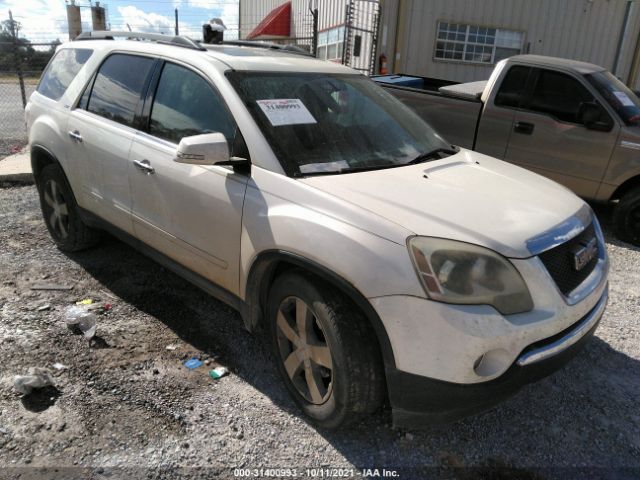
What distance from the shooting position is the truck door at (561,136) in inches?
221

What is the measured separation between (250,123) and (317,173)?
0.46m

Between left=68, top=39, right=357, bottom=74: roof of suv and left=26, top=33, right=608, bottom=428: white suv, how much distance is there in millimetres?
21

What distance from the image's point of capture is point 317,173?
264 centimetres

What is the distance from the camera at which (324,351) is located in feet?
8.07

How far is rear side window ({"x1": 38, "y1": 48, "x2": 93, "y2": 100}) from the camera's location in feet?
13.7

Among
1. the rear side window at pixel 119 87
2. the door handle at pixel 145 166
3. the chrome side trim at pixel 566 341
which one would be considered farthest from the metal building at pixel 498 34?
the chrome side trim at pixel 566 341

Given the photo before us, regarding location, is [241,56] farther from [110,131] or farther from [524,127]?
[524,127]

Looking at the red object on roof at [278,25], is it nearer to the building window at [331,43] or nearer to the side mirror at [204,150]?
the building window at [331,43]

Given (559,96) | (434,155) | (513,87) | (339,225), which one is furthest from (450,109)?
(339,225)

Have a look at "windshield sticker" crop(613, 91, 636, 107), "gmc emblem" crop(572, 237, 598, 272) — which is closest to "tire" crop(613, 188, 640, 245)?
"windshield sticker" crop(613, 91, 636, 107)

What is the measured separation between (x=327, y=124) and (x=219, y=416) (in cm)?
171

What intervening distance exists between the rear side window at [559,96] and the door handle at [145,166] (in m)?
4.59

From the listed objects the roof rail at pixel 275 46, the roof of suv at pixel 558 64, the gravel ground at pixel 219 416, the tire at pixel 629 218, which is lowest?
the gravel ground at pixel 219 416

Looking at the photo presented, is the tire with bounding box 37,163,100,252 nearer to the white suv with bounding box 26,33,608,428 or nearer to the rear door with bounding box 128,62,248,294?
the white suv with bounding box 26,33,608,428
